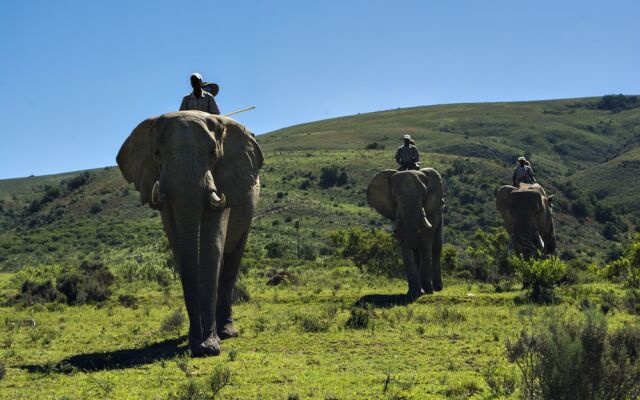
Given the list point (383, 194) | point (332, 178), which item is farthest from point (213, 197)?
point (332, 178)

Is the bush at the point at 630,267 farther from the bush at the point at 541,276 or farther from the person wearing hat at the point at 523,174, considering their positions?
the person wearing hat at the point at 523,174

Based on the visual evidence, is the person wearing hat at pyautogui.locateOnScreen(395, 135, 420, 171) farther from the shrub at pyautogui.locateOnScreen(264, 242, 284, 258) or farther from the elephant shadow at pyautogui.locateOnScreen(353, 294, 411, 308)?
the shrub at pyautogui.locateOnScreen(264, 242, 284, 258)

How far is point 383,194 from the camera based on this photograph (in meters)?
22.2

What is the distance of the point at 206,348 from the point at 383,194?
11361 millimetres

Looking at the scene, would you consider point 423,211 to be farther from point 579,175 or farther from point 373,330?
point 579,175

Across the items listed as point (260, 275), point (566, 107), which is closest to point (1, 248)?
point (260, 275)

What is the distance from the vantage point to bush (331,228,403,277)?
31.6 metres

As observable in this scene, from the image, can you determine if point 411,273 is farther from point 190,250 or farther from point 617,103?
point 617,103

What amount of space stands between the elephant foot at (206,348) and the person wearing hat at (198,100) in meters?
4.47

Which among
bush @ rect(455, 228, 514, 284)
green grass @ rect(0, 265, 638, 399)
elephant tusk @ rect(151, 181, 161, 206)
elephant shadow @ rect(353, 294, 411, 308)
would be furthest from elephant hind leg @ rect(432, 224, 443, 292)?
elephant tusk @ rect(151, 181, 161, 206)

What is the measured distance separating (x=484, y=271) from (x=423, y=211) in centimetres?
880

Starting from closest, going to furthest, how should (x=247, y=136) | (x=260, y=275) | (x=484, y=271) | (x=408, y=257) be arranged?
1. (x=247, y=136)
2. (x=408, y=257)
3. (x=484, y=271)
4. (x=260, y=275)

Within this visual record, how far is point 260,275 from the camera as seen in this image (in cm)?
3425

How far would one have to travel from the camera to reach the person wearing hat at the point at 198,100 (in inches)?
549
